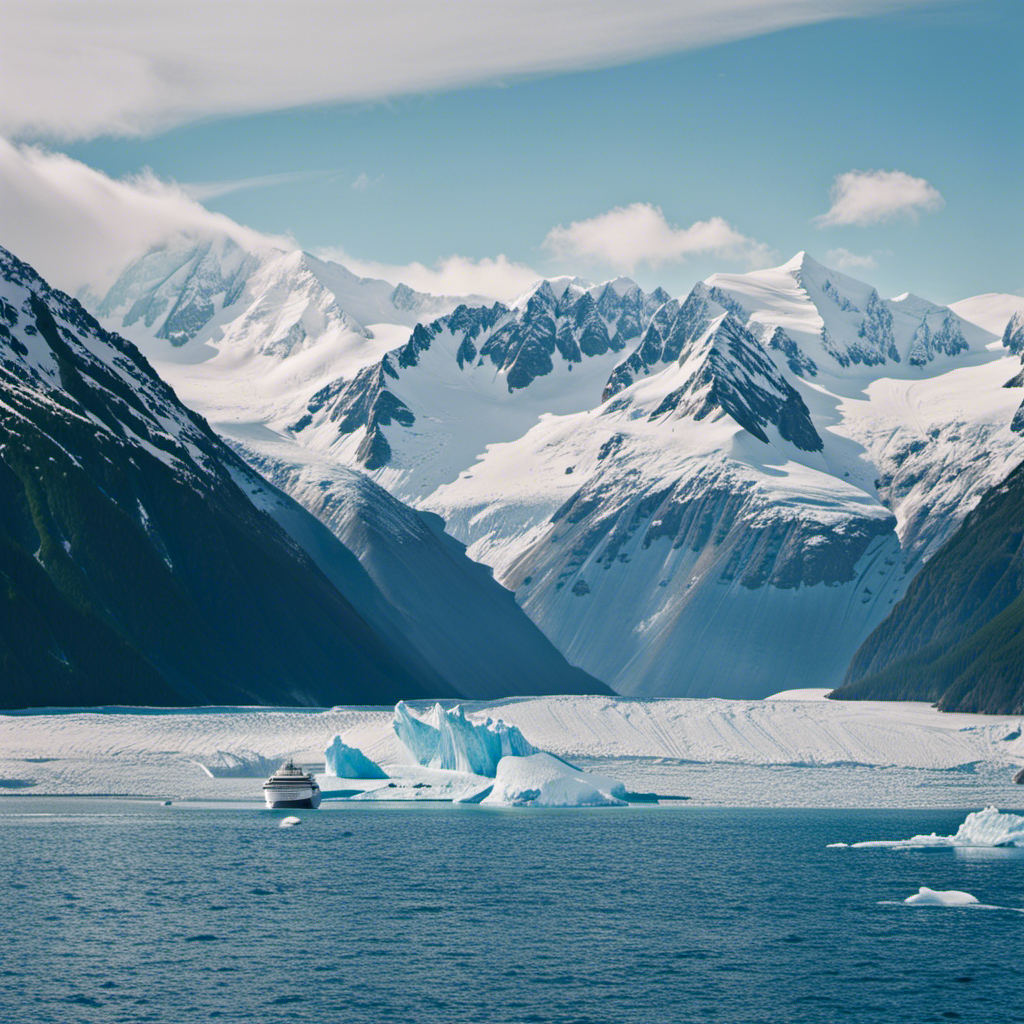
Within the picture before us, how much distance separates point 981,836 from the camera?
11506 cm

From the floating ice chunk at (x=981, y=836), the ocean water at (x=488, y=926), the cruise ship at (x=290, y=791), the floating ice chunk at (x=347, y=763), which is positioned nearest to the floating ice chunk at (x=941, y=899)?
the ocean water at (x=488, y=926)

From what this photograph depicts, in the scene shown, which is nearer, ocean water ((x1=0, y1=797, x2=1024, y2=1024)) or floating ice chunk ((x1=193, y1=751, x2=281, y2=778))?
ocean water ((x1=0, y1=797, x2=1024, y2=1024))

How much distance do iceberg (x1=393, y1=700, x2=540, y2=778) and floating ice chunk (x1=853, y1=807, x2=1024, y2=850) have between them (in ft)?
136

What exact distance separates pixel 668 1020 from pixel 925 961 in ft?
56.4

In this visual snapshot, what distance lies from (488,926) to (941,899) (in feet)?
82.7

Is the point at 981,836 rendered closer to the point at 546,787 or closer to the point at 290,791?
the point at 546,787

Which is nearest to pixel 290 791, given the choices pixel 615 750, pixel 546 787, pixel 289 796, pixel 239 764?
pixel 289 796

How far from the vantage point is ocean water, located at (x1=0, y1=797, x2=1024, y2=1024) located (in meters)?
65.6

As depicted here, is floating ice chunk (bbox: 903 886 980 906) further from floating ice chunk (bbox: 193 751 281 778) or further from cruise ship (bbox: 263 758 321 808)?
floating ice chunk (bbox: 193 751 281 778)

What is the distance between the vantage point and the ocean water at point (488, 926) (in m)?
65.6

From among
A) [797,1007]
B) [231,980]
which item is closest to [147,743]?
[231,980]

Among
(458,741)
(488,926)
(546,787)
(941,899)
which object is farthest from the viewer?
(458,741)

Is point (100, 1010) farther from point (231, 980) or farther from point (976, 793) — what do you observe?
point (976, 793)

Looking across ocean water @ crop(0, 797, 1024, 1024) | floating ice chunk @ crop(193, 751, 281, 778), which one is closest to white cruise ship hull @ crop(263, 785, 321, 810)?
ocean water @ crop(0, 797, 1024, 1024)
